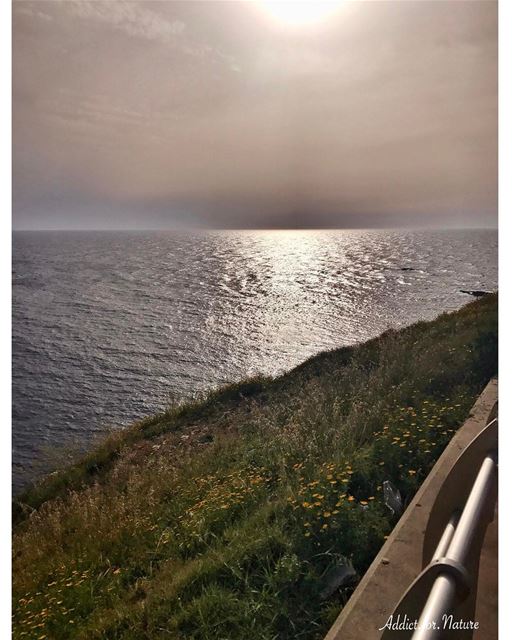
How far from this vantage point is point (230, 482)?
4.21m

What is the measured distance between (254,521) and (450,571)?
8.25 ft

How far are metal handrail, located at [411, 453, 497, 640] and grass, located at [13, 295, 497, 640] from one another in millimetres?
1638

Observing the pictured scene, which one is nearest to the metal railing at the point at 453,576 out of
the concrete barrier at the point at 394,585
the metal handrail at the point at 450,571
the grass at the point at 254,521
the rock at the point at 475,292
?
the metal handrail at the point at 450,571

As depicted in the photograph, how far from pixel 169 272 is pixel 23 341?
22.7m

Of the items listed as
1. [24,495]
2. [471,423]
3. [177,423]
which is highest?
[471,423]

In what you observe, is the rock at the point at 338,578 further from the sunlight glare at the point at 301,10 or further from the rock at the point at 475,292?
the rock at the point at 475,292

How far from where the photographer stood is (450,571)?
948mm

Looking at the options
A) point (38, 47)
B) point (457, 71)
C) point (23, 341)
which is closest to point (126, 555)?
point (38, 47)

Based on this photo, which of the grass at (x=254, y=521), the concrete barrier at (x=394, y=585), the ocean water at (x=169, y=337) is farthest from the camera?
the ocean water at (x=169, y=337)

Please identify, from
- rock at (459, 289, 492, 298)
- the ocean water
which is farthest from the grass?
rock at (459, 289, 492, 298)

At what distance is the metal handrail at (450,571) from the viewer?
2.79 feet

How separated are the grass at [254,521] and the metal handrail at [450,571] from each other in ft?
5.38

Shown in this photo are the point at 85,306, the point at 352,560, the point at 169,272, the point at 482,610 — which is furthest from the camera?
the point at 169,272

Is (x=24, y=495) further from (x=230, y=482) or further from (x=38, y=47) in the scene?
(x=38, y=47)
